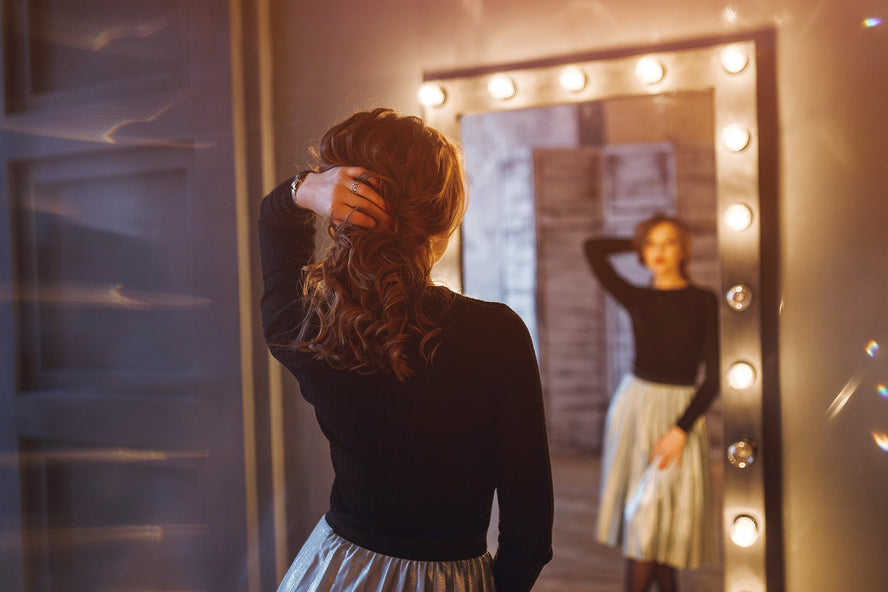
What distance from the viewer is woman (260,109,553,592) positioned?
2.41 ft

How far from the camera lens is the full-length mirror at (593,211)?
110 centimetres

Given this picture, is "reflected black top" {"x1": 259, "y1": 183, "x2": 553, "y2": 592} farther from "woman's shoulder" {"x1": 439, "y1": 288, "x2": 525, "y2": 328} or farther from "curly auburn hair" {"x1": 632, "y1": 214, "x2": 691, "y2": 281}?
"curly auburn hair" {"x1": 632, "y1": 214, "x2": 691, "y2": 281}

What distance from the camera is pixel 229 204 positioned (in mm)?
1336

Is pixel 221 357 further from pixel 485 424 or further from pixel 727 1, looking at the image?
pixel 727 1

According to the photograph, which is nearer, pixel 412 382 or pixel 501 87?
pixel 412 382

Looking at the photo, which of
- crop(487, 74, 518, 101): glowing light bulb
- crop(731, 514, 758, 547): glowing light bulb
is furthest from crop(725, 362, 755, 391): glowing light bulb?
crop(487, 74, 518, 101): glowing light bulb

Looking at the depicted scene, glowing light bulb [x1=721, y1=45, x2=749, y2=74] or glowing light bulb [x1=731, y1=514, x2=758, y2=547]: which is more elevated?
glowing light bulb [x1=721, y1=45, x2=749, y2=74]

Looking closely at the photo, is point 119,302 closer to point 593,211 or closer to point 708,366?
point 593,211

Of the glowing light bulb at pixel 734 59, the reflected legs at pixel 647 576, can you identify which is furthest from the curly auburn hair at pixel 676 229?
the reflected legs at pixel 647 576

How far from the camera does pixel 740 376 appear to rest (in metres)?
1.11

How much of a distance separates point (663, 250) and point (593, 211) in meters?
0.15

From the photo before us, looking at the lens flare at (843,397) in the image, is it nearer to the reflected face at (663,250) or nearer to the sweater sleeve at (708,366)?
the sweater sleeve at (708,366)

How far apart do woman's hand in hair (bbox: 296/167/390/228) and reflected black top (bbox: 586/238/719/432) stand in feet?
2.06

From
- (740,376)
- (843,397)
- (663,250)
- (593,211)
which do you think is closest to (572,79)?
(593,211)
